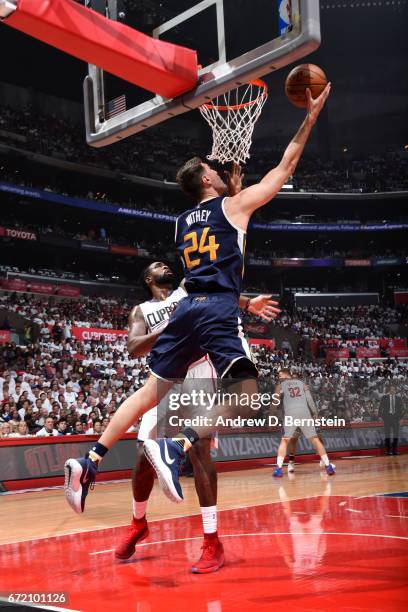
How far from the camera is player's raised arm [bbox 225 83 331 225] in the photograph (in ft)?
12.9

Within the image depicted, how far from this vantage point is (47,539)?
5449 millimetres

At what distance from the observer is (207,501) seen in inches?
158

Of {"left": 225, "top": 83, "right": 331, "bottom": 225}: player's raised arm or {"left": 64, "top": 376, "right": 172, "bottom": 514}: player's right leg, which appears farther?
{"left": 225, "top": 83, "right": 331, "bottom": 225}: player's raised arm

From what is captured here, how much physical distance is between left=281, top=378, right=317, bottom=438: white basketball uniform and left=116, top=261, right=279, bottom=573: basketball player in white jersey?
6544 mm

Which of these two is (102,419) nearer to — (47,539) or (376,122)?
(47,539)

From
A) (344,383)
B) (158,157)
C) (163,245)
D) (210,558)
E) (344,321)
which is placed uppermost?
(158,157)

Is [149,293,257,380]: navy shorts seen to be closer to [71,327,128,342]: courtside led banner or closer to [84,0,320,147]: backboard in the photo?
[84,0,320,147]: backboard

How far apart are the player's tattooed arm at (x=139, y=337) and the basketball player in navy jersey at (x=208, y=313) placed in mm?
734

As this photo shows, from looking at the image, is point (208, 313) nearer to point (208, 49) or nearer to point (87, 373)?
point (208, 49)

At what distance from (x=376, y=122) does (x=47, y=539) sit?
42642 mm

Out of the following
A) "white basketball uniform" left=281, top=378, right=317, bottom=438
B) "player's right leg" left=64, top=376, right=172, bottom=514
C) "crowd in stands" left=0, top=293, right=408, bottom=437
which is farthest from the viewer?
"crowd in stands" left=0, top=293, right=408, bottom=437

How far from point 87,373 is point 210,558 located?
45.6 feet

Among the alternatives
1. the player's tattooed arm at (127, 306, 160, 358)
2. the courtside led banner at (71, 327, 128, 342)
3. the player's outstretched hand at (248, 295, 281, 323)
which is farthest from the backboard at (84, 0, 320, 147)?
the courtside led banner at (71, 327, 128, 342)

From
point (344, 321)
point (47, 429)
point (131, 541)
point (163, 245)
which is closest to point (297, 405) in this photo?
point (47, 429)
